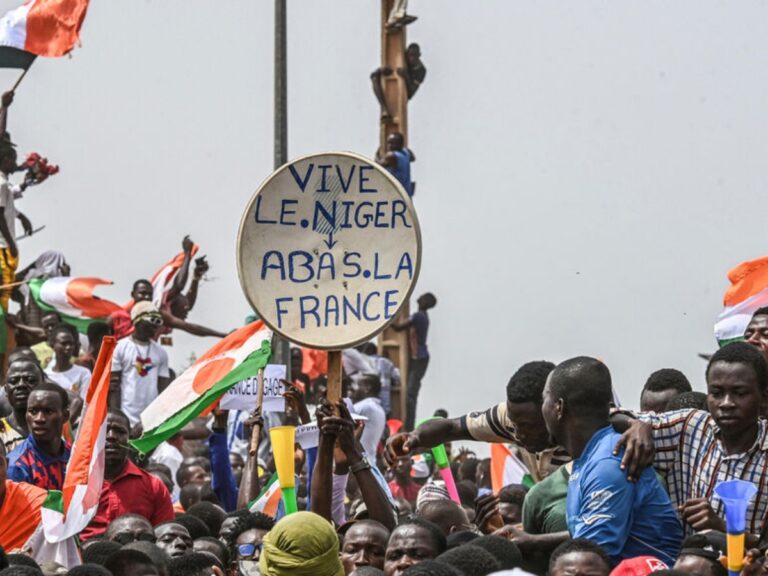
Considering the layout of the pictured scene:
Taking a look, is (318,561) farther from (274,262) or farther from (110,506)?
(110,506)

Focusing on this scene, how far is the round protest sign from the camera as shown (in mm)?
7512

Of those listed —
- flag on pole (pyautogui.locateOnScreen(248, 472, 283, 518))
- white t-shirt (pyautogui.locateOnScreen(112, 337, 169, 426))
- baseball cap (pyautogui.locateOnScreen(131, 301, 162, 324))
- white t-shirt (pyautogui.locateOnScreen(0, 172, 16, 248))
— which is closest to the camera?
flag on pole (pyautogui.locateOnScreen(248, 472, 283, 518))

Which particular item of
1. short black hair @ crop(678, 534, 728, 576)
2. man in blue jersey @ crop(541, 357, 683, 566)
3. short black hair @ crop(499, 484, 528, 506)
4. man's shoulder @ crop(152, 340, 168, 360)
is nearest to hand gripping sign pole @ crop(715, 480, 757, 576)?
short black hair @ crop(678, 534, 728, 576)

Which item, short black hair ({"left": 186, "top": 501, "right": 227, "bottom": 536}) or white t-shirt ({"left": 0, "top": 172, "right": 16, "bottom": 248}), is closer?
short black hair ({"left": 186, "top": 501, "right": 227, "bottom": 536})

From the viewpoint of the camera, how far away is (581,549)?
227 inches

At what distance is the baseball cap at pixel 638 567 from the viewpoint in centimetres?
576

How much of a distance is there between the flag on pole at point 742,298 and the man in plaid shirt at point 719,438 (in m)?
3.65

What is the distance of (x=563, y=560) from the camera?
5.77m

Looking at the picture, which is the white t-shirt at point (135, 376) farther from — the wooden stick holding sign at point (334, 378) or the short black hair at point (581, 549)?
the short black hair at point (581, 549)

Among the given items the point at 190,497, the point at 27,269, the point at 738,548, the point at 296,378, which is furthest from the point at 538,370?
the point at 27,269

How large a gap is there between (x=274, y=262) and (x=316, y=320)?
326 mm

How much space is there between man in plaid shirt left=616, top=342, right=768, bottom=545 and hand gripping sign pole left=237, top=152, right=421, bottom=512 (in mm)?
1533

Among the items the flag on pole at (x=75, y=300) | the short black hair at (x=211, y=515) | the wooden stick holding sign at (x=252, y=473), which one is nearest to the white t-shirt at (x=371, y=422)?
the wooden stick holding sign at (x=252, y=473)

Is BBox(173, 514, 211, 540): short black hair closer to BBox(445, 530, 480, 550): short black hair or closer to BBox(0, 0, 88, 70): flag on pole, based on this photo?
BBox(445, 530, 480, 550): short black hair
